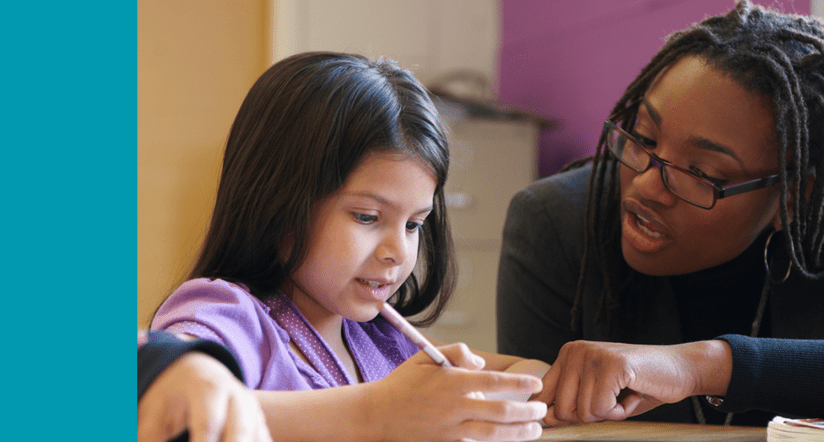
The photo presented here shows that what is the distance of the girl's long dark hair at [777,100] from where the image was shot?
2.55 ft

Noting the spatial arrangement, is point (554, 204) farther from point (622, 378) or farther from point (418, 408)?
point (418, 408)

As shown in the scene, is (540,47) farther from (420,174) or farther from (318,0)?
(420,174)

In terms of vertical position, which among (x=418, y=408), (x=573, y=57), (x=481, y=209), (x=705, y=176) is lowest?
(x=481, y=209)

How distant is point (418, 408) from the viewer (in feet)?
1.47

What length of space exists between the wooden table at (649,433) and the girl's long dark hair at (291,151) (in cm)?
28

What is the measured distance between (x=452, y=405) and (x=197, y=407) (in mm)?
219

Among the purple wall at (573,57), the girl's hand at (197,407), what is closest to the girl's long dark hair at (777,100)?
the girl's hand at (197,407)

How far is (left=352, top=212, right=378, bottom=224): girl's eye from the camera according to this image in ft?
2.00

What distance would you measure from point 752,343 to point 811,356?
7 cm

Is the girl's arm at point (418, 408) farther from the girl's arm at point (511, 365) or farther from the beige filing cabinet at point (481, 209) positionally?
the beige filing cabinet at point (481, 209)

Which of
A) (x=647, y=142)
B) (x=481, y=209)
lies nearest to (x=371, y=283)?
(x=647, y=142)

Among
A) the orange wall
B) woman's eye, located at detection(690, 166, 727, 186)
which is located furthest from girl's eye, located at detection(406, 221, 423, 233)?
woman's eye, located at detection(690, 166, 727, 186)

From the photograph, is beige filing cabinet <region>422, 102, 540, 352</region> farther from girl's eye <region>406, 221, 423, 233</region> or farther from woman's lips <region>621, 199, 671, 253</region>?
girl's eye <region>406, 221, 423, 233</region>

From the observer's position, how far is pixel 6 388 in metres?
0.25
